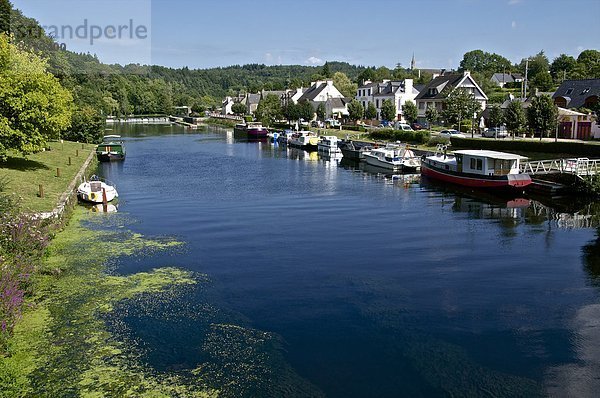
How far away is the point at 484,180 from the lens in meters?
44.0

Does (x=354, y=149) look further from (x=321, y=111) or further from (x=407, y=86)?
(x=321, y=111)

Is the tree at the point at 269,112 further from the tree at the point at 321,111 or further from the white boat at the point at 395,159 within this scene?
the white boat at the point at 395,159

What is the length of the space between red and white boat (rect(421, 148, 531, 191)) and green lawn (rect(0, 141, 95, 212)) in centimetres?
3052

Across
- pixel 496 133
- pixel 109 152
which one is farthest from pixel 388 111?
pixel 109 152

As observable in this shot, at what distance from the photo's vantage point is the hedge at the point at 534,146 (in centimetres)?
4929

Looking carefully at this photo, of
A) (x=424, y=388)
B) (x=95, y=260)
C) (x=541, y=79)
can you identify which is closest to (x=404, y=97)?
(x=541, y=79)

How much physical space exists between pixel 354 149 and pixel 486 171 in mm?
27678

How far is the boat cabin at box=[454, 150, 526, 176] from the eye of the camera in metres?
43.3

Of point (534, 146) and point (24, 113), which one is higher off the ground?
point (24, 113)

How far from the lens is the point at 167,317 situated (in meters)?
18.2

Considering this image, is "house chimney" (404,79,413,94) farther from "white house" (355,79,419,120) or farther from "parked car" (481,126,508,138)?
"parked car" (481,126,508,138)

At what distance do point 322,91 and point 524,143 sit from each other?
78.2 m

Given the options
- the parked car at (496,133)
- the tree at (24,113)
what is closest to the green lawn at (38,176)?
the tree at (24,113)

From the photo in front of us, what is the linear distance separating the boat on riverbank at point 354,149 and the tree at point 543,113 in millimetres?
18549
